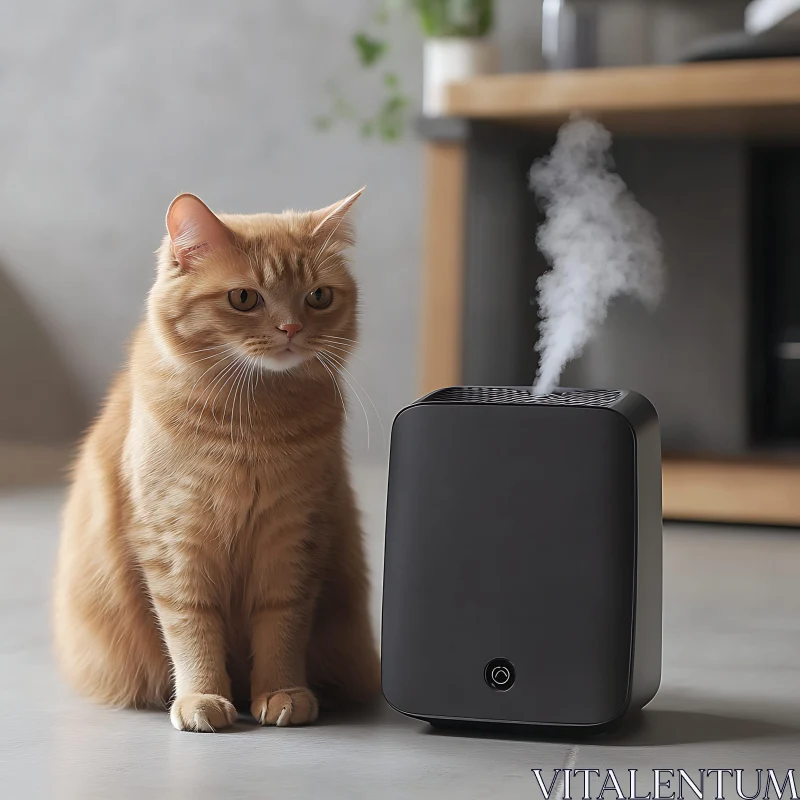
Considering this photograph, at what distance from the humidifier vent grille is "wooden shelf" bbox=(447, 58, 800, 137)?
4.52ft

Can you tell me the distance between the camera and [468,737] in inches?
45.8

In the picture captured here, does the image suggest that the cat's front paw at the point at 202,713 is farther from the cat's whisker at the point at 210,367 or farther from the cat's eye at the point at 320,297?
the cat's eye at the point at 320,297

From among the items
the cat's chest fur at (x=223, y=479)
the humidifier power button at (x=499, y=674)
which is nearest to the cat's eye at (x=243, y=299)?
the cat's chest fur at (x=223, y=479)

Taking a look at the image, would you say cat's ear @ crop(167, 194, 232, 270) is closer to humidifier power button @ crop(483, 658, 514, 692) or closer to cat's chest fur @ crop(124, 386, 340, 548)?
cat's chest fur @ crop(124, 386, 340, 548)

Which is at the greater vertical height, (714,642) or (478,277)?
(478,277)

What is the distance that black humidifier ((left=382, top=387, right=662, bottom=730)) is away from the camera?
1098mm

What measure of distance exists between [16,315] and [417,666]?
2.69m

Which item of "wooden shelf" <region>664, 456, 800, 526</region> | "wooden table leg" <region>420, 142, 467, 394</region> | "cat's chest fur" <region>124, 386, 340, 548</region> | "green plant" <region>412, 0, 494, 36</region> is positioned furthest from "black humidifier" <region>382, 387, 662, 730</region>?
"green plant" <region>412, 0, 494, 36</region>

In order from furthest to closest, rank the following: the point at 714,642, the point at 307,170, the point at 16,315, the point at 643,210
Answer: the point at 16,315 < the point at 307,170 < the point at 643,210 < the point at 714,642

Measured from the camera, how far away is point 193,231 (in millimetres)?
1159

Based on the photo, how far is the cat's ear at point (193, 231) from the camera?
3.74ft

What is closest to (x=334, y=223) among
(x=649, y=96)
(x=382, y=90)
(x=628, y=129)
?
(x=649, y=96)

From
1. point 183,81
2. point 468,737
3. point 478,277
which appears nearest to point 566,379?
point 478,277

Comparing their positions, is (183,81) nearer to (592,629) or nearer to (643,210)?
(643,210)
